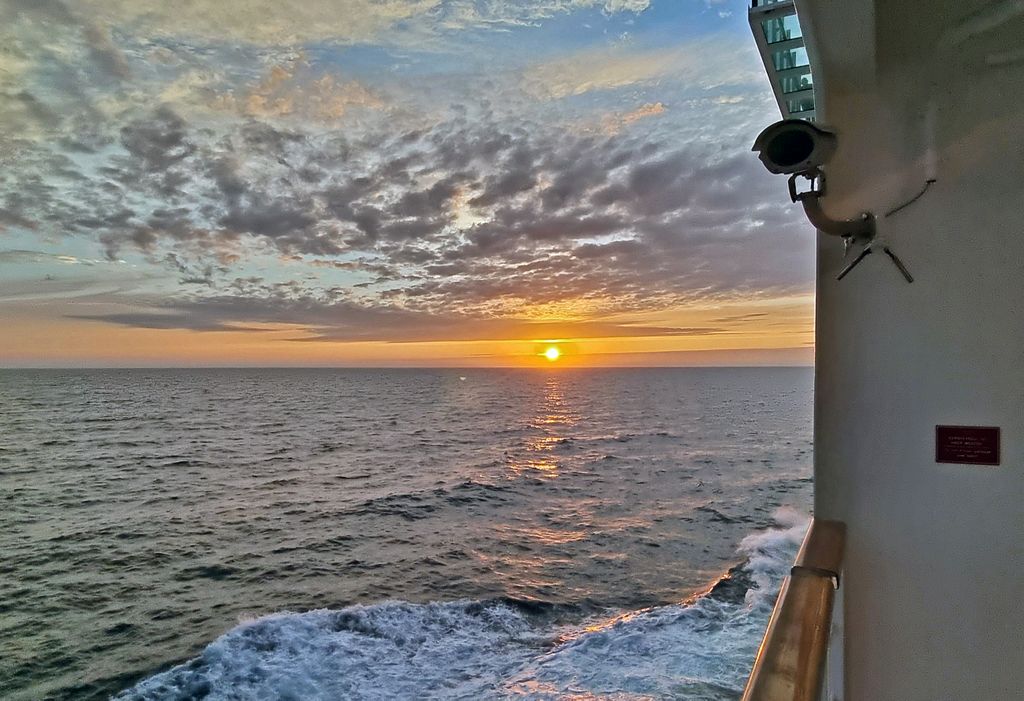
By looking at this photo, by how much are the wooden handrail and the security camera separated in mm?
878

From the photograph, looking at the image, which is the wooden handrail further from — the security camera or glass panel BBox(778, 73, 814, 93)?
glass panel BBox(778, 73, 814, 93)

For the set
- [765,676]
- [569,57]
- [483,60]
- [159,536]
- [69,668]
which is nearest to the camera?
[765,676]

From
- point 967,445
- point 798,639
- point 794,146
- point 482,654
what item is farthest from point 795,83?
point 482,654

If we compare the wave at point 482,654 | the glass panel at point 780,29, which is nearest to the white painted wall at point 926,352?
the glass panel at point 780,29

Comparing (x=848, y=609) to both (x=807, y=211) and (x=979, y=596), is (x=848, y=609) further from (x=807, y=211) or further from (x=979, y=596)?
(x=807, y=211)

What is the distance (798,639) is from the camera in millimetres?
833

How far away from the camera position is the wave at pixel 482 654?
606 centimetres

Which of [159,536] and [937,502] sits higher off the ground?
[937,502]

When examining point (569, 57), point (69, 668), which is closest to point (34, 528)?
point (69, 668)

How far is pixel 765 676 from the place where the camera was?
0.73 meters

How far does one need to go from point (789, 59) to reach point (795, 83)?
0.50 feet

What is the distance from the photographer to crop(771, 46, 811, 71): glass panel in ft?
7.16

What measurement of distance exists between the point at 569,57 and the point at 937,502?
21.6 feet

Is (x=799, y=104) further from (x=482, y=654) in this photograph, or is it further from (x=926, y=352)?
(x=482, y=654)
